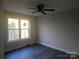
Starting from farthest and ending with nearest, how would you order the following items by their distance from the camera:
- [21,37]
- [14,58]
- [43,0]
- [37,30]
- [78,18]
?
[37,30], [21,37], [78,18], [14,58], [43,0]

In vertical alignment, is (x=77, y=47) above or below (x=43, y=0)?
below

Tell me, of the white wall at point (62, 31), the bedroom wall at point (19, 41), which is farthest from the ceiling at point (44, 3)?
the bedroom wall at point (19, 41)

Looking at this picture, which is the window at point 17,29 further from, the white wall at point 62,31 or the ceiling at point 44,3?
the ceiling at point 44,3

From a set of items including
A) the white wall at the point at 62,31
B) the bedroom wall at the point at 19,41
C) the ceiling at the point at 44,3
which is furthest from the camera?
the bedroom wall at the point at 19,41

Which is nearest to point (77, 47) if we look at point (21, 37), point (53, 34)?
point (53, 34)

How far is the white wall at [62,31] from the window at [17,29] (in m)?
1.36

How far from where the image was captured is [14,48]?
4.60 meters

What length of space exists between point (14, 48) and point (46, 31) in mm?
2699

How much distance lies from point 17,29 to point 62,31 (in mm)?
3175

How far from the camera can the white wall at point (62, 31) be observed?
12.4ft

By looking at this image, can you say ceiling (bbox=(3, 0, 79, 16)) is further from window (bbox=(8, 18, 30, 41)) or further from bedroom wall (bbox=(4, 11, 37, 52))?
window (bbox=(8, 18, 30, 41))

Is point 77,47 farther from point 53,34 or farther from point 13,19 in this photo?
point 13,19

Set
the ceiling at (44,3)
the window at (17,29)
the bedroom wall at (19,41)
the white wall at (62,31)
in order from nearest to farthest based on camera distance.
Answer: the ceiling at (44,3) → the white wall at (62,31) → the bedroom wall at (19,41) → the window at (17,29)

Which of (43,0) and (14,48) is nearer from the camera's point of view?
(43,0)
